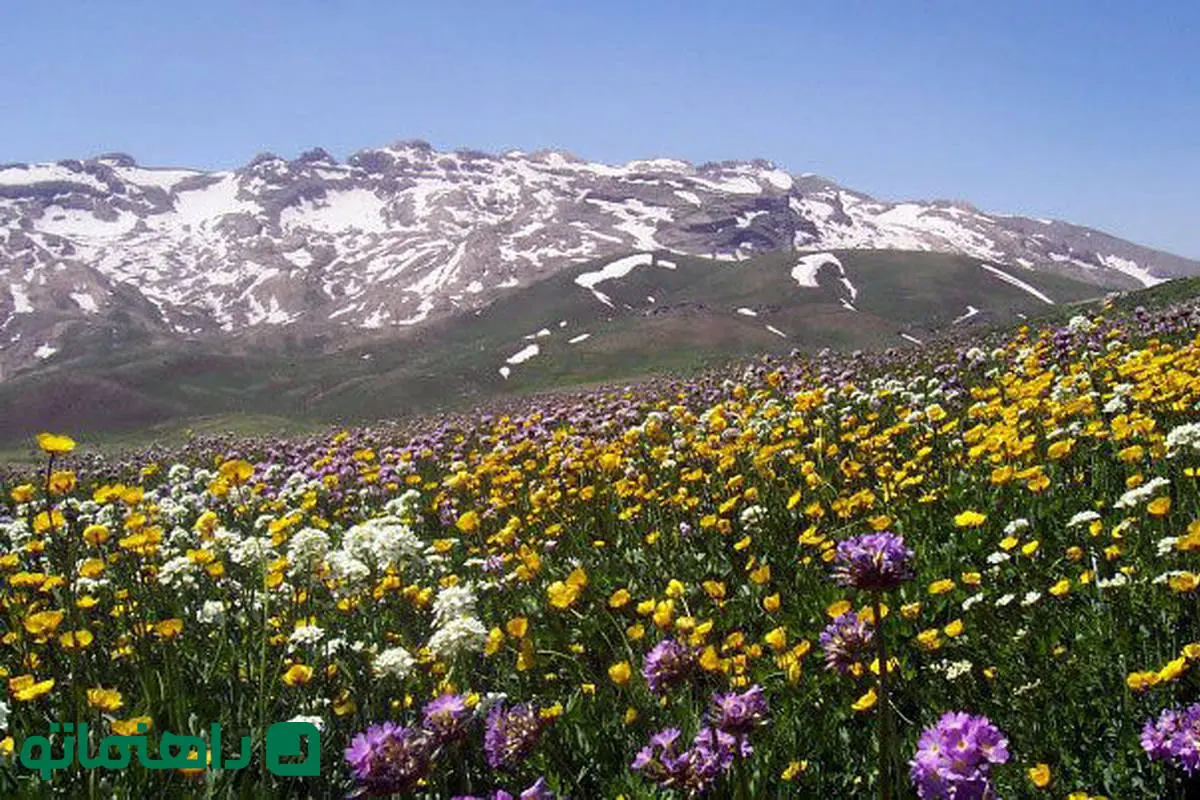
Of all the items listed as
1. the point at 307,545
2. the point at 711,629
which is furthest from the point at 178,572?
the point at 711,629

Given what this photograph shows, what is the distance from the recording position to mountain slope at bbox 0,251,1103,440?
295 feet

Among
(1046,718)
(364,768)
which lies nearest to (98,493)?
(364,768)

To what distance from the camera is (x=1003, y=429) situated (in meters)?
7.80

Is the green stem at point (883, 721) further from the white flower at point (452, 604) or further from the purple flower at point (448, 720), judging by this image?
the white flower at point (452, 604)

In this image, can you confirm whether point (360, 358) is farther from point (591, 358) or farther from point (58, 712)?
point (58, 712)

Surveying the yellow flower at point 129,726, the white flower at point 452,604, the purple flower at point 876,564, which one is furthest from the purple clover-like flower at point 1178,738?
the yellow flower at point 129,726

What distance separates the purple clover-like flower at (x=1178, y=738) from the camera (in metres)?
3.30

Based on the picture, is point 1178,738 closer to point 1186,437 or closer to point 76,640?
point 1186,437

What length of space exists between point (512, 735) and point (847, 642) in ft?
4.46

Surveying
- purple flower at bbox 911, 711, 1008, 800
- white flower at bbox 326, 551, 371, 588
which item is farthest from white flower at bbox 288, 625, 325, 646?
purple flower at bbox 911, 711, 1008, 800

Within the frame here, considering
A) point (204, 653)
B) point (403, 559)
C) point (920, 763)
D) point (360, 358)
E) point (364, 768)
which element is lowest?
point (360, 358)

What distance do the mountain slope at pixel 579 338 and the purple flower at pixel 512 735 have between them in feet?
223

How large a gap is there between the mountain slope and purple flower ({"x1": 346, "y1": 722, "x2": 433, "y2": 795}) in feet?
225

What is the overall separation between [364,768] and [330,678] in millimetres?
2717
